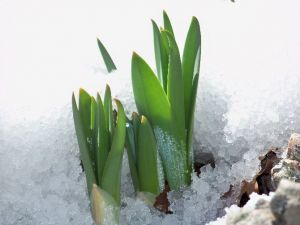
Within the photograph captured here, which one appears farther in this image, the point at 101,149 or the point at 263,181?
the point at 263,181

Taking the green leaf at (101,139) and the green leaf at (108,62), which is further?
the green leaf at (108,62)

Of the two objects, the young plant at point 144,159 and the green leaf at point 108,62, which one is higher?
the green leaf at point 108,62

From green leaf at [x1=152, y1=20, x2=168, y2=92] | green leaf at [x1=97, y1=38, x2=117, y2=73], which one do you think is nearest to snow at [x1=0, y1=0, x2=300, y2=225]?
green leaf at [x1=97, y1=38, x2=117, y2=73]

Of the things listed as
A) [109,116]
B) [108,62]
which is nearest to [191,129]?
[109,116]

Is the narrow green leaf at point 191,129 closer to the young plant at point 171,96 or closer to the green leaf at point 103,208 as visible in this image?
the young plant at point 171,96

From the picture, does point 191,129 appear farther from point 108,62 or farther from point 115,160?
point 108,62

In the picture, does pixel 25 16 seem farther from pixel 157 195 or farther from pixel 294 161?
pixel 294 161

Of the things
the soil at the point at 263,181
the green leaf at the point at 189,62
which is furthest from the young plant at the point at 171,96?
the soil at the point at 263,181

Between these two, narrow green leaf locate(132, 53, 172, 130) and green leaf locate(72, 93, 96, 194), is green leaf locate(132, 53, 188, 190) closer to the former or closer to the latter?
narrow green leaf locate(132, 53, 172, 130)
